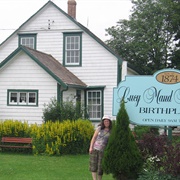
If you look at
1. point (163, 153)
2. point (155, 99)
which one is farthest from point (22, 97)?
point (163, 153)

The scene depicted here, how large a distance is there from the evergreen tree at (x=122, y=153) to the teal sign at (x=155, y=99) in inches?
32.5

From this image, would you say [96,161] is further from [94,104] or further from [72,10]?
[72,10]

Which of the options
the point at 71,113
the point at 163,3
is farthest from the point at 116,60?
the point at 163,3

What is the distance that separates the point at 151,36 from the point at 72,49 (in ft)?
45.9

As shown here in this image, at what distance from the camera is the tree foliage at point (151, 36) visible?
35.5 m

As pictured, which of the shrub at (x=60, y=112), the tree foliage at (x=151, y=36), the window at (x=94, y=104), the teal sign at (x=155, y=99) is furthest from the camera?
the tree foliage at (x=151, y=36)

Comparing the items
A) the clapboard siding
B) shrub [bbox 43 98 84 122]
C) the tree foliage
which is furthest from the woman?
the tree foliage

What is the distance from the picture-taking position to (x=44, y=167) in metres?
13.4

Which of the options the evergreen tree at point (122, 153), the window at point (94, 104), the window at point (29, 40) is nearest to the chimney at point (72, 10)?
the window at point (29, 40)

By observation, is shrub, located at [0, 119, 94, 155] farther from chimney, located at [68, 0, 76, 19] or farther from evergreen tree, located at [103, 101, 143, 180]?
chimney, located at [68, 0, 76, 19]

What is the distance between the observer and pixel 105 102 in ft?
74.7

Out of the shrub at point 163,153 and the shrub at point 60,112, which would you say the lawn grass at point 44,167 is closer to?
the shrub at point 163,153

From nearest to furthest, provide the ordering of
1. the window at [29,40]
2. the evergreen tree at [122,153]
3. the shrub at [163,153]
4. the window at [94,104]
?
1. the shrub at [163,153]
2. the evergreen tree at [122,153]
3. the window at [94,104]
4. the window at [29,40]

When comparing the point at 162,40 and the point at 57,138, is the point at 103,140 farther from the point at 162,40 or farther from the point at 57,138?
the point at 162,40
